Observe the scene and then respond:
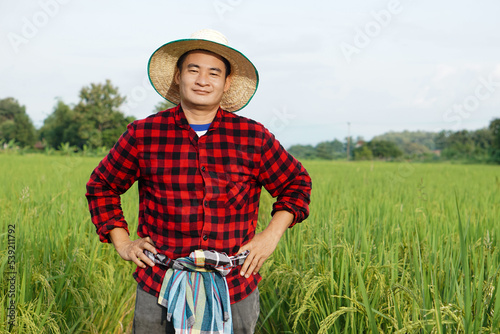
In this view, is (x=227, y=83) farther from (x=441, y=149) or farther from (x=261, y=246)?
(x=441, y=149)

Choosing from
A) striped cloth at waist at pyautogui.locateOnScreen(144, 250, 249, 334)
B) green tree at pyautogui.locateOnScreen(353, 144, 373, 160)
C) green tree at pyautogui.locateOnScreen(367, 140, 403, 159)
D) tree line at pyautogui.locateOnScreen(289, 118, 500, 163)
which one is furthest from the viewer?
green tree at pyautogui.locateOnScreen(367, 140, 403, 159)

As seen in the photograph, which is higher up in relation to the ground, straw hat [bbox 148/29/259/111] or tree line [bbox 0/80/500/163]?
tree line [bbox 0/80/500/163]

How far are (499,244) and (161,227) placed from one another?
209cm

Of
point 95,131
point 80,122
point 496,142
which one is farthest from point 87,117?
point 496,142

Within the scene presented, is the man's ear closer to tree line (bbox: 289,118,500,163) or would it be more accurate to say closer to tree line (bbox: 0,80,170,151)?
tree line (bbox: 289,118,500,163)

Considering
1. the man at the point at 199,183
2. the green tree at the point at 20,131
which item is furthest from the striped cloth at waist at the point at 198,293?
the green tree at the point at 20,131

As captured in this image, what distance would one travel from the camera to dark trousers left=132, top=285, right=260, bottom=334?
1.49 metres

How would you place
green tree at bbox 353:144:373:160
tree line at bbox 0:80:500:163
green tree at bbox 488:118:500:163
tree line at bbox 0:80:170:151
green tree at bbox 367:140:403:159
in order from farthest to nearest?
green tree at bbox 367:140:403:159, green tree at bbox 353:144:373:160, tree line at bbox 0:80:170:151, tree line at bbox 0:80:500:163, green tree at bbox 488:118:500:163

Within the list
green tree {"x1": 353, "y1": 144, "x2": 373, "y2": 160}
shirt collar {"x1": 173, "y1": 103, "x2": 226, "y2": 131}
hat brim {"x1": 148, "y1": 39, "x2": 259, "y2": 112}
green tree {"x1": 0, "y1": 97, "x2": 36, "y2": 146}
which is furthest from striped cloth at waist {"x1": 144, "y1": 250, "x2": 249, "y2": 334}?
green tree {"x1": 0, "y1": 97, "x2": 36, "y2": 146}

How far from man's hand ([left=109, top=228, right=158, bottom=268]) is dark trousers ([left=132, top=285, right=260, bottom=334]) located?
0.38ft

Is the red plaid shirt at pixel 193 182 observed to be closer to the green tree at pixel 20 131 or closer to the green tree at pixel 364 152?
the green tree at pixel 364 152

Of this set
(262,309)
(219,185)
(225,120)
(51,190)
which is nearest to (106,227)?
(219,185)

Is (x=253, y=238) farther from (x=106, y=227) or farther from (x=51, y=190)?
(x=51, y=190)

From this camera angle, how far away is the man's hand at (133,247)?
1459mm
